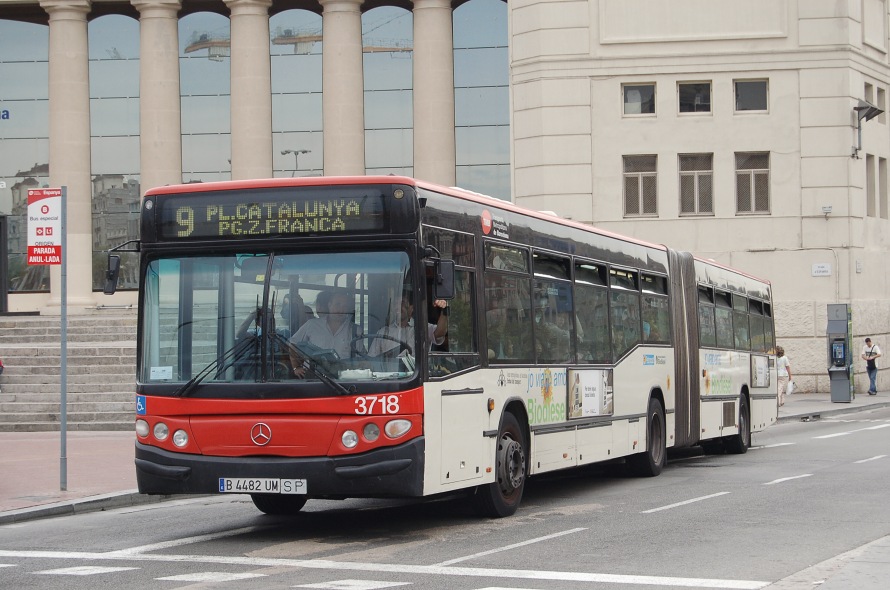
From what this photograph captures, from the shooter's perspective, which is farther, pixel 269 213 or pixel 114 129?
pixel 114 129

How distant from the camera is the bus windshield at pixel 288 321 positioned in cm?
1119

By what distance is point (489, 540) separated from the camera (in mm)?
11359

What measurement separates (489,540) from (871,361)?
95.8ft

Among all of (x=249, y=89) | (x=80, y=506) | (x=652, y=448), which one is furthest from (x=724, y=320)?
(x=249, y=89)

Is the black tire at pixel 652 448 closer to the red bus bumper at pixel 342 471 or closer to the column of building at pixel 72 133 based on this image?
the red bus bumper at pixel 342 471

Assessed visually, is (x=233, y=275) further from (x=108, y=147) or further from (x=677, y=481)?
(x=108, y=147)

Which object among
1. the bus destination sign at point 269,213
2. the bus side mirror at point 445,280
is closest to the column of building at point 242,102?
the bus destination sign at point 269,213

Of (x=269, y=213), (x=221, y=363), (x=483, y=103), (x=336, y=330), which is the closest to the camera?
(x=336, y=330)

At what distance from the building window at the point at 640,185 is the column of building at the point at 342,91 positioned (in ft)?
24.1

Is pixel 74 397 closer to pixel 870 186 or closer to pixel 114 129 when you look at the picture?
pixel 114 129

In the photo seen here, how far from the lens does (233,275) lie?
11.6 meters

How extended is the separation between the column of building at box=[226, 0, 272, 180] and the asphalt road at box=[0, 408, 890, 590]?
2347 centimetres

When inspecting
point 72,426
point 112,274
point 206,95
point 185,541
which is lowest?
point 185,541

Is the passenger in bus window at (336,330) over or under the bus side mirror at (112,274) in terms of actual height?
under
